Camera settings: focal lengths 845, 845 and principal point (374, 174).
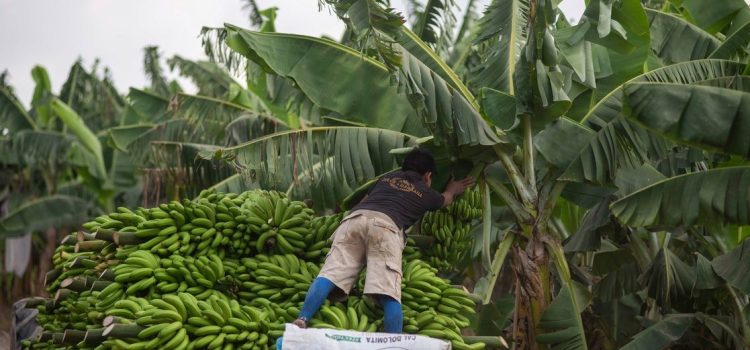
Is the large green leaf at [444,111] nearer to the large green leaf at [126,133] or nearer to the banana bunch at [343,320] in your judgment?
the banana bunch at [343,320]

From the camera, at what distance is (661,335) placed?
7.07m

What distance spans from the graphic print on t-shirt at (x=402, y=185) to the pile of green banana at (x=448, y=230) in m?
0.69

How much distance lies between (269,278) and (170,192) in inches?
177

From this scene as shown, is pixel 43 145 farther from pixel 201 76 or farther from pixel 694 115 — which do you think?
pixel 694 115

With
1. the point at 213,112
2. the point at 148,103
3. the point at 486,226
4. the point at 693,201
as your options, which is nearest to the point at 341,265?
the point at 486,226

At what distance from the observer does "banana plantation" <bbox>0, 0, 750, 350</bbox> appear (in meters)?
5.04

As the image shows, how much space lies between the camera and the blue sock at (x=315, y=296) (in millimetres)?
4750

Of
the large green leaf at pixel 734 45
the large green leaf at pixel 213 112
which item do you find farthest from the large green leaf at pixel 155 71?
the large green leaf at pixel 734 45

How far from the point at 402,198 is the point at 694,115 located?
1.84m

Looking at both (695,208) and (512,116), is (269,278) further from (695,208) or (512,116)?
(695,208)

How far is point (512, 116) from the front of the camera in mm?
6184

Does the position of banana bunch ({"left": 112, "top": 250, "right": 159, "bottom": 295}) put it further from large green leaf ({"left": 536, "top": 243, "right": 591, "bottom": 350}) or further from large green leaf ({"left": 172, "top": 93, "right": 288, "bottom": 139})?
large green leaf ({"left": 172, "top": 93, "right": 288, "bottom": 139})

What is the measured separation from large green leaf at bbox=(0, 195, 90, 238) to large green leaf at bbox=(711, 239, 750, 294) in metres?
11.4

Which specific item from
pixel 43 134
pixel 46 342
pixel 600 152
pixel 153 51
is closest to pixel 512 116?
pixel 600 152
